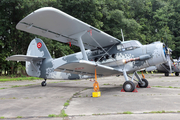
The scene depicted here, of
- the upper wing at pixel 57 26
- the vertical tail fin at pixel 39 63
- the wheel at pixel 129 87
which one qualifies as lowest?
the wheel at pixel 129 87

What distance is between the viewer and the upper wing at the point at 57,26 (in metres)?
5.88

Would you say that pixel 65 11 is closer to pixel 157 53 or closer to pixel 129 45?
pixel 129 45

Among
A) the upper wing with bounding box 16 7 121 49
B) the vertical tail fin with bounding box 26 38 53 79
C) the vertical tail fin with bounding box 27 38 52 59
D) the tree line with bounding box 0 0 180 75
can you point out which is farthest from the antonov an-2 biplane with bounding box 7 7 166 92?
the tree line with bounding box 0 0 180 75

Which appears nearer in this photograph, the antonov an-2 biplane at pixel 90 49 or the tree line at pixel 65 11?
the antonov an-2 biplane at pixel 90 49

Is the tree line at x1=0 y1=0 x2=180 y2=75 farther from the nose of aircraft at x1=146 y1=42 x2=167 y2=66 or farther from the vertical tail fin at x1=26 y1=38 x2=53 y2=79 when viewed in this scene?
the nose of aircraft at x1=146 y1=42 x2=167 y2=66

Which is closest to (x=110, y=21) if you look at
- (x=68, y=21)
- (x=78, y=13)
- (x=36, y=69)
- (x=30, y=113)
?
(x=78, y=13)

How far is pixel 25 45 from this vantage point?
21.8 meters

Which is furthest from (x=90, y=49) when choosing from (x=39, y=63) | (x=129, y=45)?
(x=39, y=63)

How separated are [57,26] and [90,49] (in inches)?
118

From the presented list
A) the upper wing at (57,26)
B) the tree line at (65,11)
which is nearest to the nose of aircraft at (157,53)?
the upper wing at (57,26)

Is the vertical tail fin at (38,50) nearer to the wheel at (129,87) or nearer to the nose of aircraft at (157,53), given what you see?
the wheel at (129,87)

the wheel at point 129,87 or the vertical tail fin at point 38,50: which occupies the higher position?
the vertical tail fin at point 38,50

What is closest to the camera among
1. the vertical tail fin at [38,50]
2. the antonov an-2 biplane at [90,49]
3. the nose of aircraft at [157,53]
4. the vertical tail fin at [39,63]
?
the antonov an-2 biplane at [90,49]

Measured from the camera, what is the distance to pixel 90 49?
31.0ft
